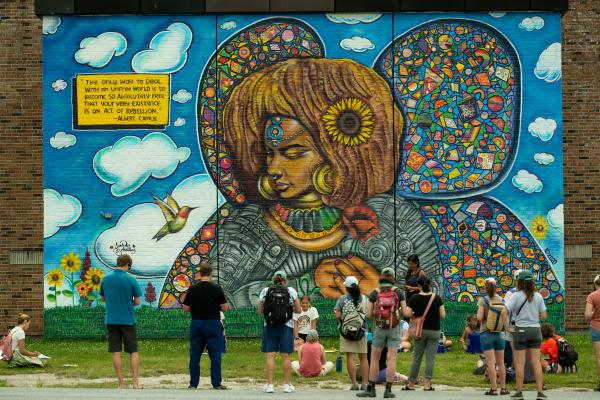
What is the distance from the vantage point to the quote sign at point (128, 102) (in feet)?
86.1

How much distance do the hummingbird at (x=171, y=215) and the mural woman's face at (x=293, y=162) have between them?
1.94 meters

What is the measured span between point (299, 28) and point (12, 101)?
21.0ft

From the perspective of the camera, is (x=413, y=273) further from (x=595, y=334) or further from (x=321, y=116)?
(x=321, y=116)

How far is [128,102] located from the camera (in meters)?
26.3

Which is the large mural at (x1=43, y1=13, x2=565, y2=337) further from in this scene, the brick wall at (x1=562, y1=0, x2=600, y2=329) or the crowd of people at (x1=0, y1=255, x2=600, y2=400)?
the crowd of people at (x1=0, y1=255, x2=600, y2=400)

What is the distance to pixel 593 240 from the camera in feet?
87.5

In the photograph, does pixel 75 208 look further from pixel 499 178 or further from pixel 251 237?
pixel 499 178

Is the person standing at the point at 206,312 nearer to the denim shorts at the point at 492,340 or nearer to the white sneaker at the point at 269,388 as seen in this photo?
the white sneaker at the point at 269,388

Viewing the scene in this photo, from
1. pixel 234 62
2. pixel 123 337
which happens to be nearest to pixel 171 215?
pixel 234 62

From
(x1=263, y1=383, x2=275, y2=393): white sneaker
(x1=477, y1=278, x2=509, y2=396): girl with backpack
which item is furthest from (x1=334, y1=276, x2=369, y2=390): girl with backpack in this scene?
(x1=477, y1=278, x2=509, y2=396): girl with backpack

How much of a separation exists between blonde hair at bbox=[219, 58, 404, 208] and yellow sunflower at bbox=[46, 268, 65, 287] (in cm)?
428

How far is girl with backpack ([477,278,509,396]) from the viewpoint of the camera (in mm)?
17250

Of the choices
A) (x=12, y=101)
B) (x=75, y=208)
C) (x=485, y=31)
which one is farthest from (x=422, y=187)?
(x=12, y=101)
